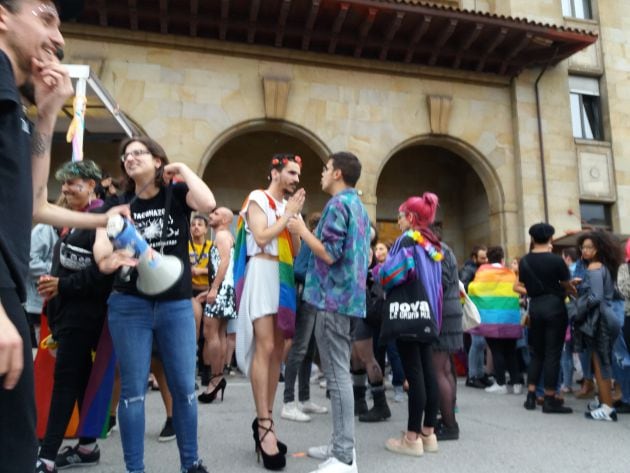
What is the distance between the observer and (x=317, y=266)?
11.5ft

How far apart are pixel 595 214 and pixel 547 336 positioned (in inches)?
371

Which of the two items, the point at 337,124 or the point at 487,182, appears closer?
the point at 337,124

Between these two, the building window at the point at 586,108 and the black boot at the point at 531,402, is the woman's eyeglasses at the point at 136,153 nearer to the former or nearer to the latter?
the black boot at the point at 531,402

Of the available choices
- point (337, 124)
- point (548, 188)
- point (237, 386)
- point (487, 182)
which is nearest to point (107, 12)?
point (337, 124)

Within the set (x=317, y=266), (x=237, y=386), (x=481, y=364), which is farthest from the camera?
(x=481, y=364)

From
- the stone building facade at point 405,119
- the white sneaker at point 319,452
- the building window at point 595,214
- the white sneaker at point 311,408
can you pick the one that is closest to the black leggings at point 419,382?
the white sneaker at point 319,452

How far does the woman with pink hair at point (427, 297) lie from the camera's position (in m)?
3.81

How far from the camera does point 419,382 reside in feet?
12.5

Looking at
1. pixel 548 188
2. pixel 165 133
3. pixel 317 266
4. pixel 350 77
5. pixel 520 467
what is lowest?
pixel 520 467

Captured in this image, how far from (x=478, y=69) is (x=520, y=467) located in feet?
37.1

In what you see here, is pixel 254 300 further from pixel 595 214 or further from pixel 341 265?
pixel 595 214

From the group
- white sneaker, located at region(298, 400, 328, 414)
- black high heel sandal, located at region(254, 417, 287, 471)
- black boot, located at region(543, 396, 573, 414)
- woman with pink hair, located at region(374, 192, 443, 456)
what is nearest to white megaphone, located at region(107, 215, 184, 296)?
black high heel sandal, located at region(254, 417, 287, 471)

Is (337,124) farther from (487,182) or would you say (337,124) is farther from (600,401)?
(600,401)

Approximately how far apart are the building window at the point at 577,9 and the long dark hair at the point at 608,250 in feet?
35.6
